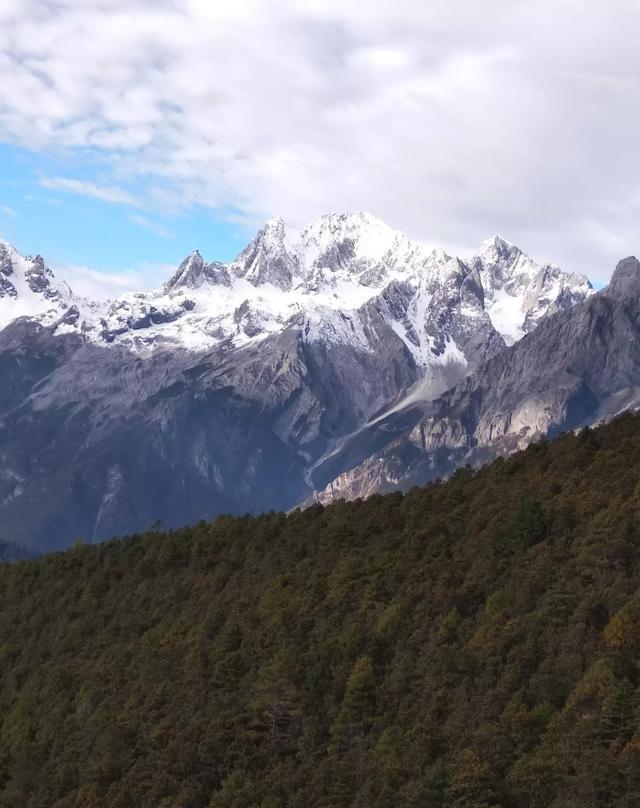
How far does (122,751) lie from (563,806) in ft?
188

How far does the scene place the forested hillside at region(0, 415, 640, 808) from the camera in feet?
259

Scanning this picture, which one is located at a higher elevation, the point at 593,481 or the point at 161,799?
the point at 593,481

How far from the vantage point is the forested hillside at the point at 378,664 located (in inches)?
3105

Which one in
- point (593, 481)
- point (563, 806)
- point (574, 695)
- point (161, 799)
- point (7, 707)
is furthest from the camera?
point (7, 707)

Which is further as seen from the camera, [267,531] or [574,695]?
[267,531]

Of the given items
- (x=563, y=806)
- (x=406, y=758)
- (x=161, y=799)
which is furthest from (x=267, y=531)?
(x=563, y=806)

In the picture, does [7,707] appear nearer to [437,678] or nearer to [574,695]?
[437,678]

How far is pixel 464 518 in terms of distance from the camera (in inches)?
5192

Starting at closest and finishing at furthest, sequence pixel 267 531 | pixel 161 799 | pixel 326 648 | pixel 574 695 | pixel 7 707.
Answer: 1. pixel 574 695
2. pixel 161 799
3. pixel 326 648
4. pixel 7 707
5. pixel 267 531

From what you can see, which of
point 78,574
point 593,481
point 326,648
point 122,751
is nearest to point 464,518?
point 593,481

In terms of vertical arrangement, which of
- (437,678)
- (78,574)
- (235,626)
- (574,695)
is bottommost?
(574,695)

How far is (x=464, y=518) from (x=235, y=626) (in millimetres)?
30571

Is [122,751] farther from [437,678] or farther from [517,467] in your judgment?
[517,467]

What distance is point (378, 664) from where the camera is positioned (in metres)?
104
